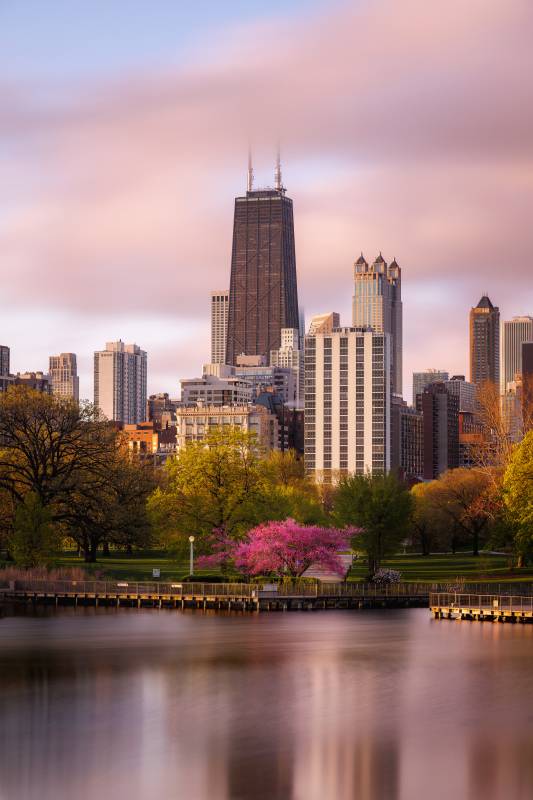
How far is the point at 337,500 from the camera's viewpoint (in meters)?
138

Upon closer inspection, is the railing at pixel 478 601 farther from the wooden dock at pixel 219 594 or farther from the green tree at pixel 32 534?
the green tree at pixel 32 534

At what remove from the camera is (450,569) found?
141625 millimetres

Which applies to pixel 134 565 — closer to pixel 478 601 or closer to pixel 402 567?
pixel 402 567

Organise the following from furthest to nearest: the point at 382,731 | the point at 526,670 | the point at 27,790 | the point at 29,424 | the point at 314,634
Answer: the point at 29,424 → the point at 314,634 → the point at 526,670 → the point at 382,731 → the point at 27,790

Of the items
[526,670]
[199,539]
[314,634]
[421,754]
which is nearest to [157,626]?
[314,634]

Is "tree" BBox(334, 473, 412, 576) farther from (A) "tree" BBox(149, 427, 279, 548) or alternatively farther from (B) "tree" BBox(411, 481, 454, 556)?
(B) "tree" BBox(411, 481, 454, 556)

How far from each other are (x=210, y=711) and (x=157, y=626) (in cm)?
3416

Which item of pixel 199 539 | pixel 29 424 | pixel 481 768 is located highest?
pixel 29 424

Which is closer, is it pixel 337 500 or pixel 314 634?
pixel 314 634

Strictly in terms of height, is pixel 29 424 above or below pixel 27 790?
above

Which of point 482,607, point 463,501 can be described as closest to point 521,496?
point 482,607

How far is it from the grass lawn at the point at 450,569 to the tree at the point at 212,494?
55.8ft

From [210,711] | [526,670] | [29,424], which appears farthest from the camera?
[29,424]

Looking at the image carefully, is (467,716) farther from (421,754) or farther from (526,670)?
(526,670)
